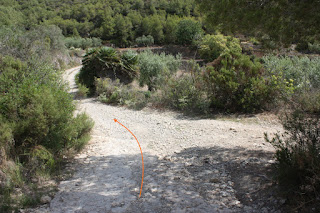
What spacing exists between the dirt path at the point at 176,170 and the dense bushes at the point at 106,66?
4652 mm

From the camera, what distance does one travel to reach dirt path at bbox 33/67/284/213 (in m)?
2.99

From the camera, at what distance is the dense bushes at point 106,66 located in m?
11.1

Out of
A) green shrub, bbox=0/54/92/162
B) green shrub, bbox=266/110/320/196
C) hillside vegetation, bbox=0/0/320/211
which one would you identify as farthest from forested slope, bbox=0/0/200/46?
green shrub, bbox=266/110/320/196

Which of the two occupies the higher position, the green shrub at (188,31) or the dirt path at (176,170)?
the green shrub at (188,31)

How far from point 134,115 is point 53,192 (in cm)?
488

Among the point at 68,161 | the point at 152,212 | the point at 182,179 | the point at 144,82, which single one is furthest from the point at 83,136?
the point at 144,82

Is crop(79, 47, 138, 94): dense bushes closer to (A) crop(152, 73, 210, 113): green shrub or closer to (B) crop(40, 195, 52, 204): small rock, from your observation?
(A) crop(152, 73, 210, 113): green shrub

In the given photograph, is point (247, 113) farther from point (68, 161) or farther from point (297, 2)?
point (68, 161)

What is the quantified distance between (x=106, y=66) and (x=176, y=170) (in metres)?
8.16

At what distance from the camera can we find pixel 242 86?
7.32 m

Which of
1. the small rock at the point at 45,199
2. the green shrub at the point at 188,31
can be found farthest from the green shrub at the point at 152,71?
the green shrub at the point at 188,31

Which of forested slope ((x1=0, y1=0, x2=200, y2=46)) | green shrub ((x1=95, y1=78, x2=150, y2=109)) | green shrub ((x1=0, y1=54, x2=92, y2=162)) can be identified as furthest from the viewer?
forested slope ((x1=0, y1=0, x2=200, y2=46))

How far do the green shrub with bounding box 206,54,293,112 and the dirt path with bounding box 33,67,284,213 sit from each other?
77 centimetres

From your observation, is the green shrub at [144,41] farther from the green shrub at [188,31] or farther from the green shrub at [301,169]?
the green shrub at [301,169]
